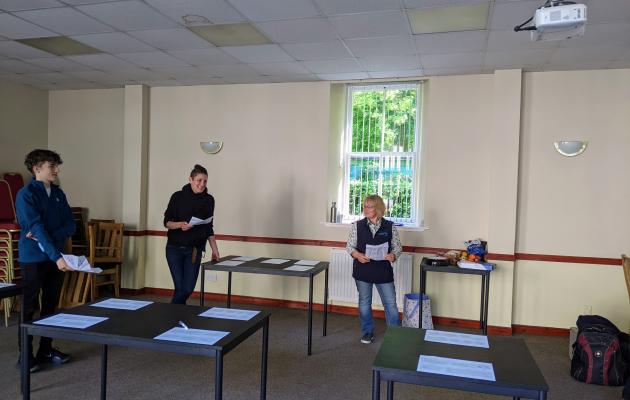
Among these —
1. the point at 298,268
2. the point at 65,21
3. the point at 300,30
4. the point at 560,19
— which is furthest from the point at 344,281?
the point at 65,21

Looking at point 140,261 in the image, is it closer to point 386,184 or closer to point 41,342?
point 41,342

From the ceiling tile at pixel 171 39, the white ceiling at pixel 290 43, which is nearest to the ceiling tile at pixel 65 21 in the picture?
the white ceiling at pixel 290 43

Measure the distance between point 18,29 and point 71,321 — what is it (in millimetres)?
2882

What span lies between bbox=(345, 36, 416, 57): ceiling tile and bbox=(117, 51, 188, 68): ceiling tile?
1.82m

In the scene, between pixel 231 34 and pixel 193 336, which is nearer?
pixel 193 336

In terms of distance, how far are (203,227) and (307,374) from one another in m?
1.54

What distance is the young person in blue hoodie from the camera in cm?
323

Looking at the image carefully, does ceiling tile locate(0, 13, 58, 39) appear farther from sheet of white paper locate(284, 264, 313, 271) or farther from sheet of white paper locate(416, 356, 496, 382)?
sheet of white paper locate(416, 356, 496, 382)

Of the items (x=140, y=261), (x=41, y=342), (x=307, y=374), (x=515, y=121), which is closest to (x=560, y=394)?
(x=307, y=374)

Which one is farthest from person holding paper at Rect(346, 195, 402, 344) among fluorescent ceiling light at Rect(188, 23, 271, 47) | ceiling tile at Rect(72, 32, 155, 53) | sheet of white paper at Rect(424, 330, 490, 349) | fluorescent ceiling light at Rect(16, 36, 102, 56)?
fluorescent ceiling light at Rect(16, 36, 102, 56)

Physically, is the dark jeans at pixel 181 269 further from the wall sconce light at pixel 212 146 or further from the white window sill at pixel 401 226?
the wall sconce light at pixel 212 146

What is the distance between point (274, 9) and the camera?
338cm

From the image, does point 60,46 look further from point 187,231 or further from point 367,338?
point 367,338

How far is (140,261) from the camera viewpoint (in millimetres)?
6062
